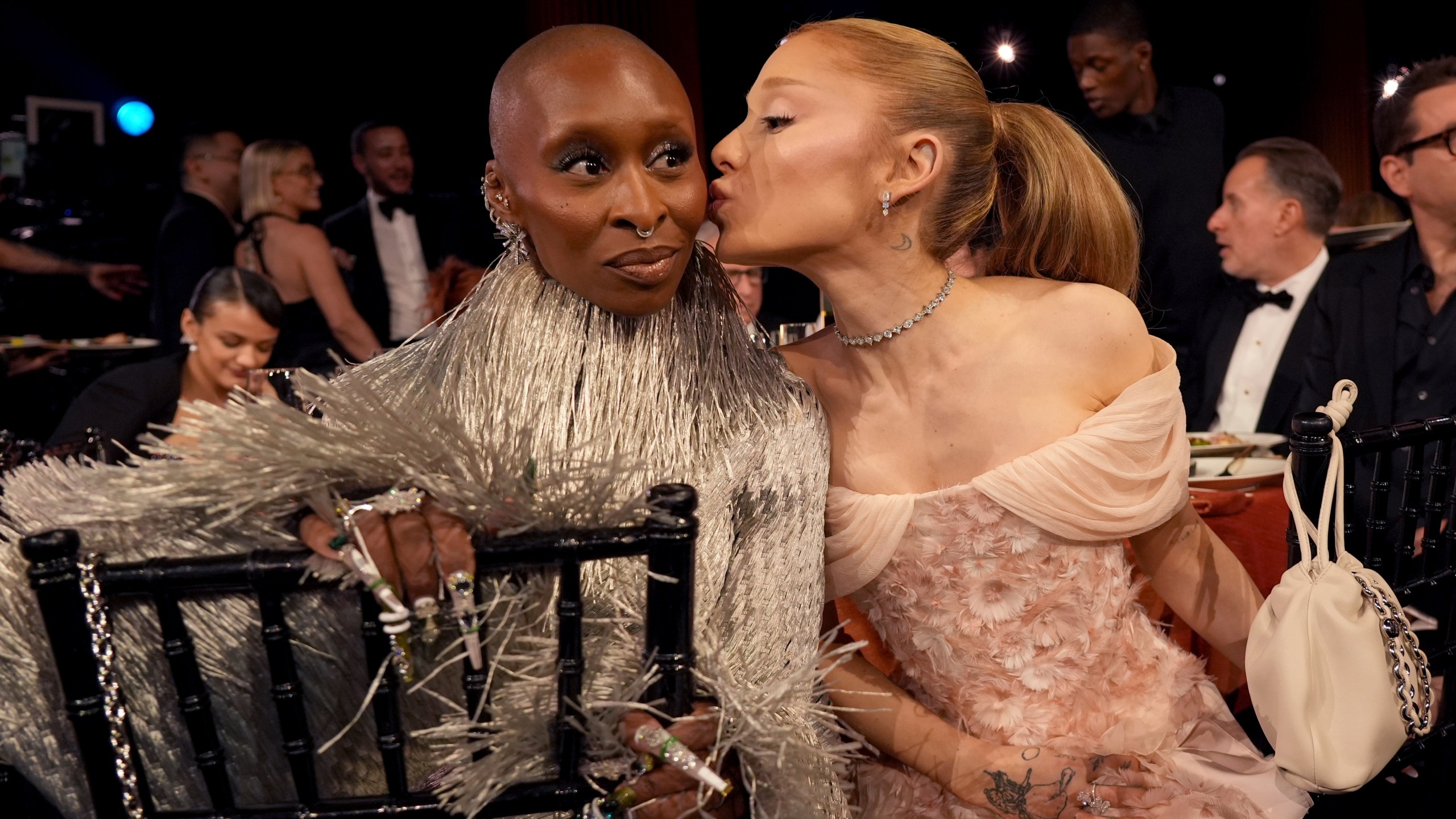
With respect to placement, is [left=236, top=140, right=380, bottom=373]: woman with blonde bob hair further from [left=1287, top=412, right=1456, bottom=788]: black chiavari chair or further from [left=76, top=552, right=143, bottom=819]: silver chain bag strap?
[left=1287, top=412, right=1456, bottom=788]: black chiavari chair

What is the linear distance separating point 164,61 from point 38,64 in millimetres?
736

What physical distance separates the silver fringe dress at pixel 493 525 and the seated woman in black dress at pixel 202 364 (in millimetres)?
2190

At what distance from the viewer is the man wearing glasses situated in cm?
300

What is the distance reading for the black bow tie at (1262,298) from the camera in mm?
3852

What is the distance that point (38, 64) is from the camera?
7.20 metres

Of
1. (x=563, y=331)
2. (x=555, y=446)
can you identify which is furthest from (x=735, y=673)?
(x=563, y=331)

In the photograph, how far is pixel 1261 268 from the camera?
3.96 meters

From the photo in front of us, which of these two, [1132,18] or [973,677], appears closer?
[973,677]

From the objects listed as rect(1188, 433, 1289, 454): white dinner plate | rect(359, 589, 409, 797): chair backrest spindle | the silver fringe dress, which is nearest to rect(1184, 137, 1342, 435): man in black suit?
rect(1188, 433, 1289, 454): white dinner plate

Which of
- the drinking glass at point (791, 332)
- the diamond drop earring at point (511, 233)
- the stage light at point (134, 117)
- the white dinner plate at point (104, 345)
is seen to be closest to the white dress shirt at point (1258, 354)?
the drinking glass at point (791, 332)

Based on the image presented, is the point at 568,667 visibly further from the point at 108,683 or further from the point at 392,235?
the point at 392,235

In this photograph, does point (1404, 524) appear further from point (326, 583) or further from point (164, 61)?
point (164, 61)

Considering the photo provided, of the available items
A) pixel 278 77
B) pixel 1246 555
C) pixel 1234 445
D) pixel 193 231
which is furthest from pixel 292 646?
pixel 278 77

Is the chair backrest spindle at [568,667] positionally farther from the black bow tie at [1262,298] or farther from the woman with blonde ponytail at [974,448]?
the black bow tie at [1262,298]
